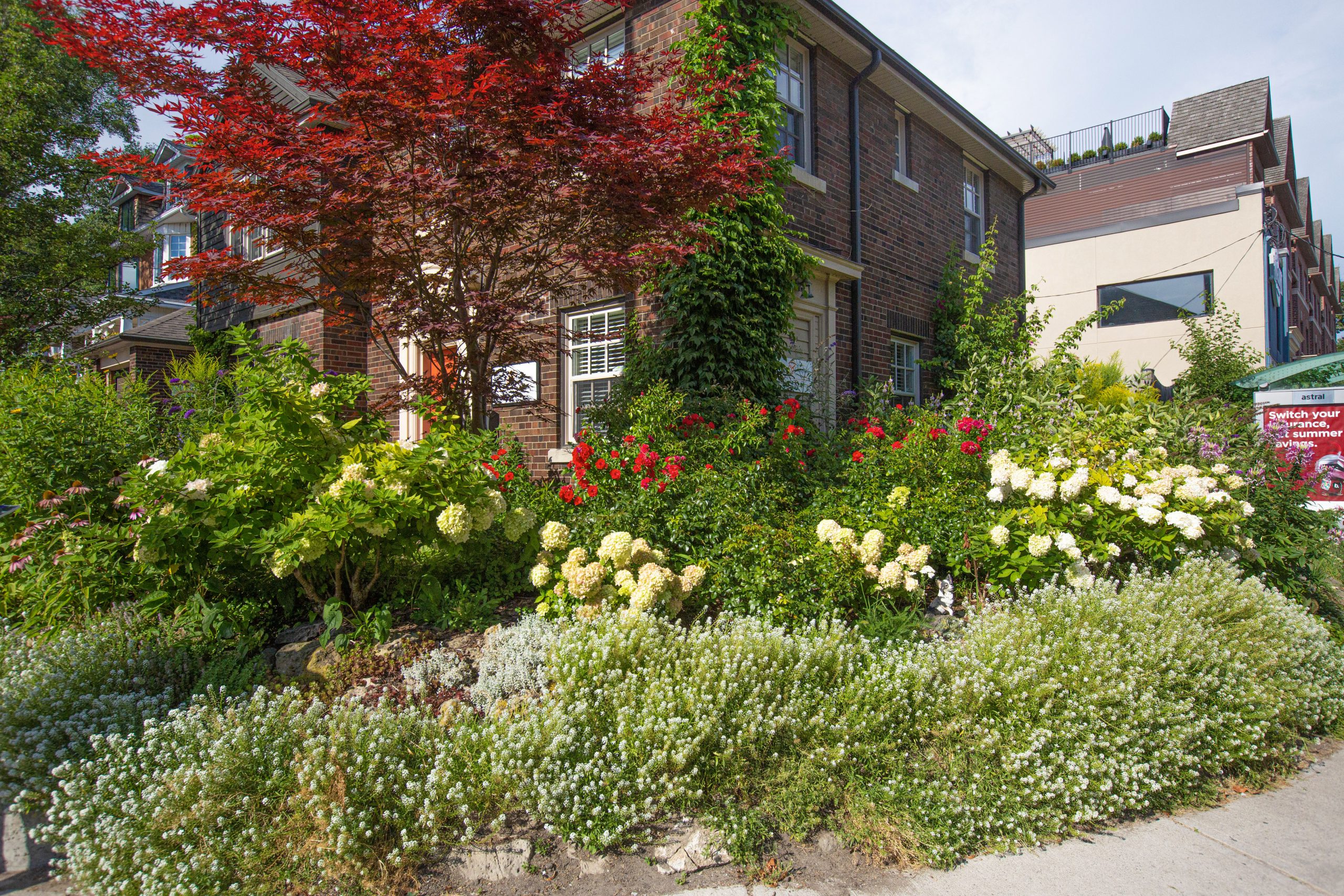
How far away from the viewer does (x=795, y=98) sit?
8.64 metres

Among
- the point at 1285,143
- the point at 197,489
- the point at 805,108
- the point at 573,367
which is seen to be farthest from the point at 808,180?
the point at 1285,143

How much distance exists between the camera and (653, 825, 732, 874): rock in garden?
279 cm

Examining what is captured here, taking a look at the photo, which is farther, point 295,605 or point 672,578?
point 295,605

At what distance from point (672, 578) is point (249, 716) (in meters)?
2.10

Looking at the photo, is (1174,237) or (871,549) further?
(1174,237)

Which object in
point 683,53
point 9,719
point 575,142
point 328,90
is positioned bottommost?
point 9,719

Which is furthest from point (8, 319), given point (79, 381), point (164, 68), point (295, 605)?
point (295, 605)

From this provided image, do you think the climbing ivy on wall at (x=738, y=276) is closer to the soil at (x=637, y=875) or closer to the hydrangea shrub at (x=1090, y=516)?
the hydrangea shrub at (x=1090, y=516)

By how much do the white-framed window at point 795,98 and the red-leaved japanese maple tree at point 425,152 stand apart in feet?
9.69

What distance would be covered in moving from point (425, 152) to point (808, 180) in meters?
4.82

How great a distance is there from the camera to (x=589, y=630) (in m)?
3.69

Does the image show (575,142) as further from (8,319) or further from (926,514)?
(8,319)

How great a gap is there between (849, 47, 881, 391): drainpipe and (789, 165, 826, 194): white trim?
665mm

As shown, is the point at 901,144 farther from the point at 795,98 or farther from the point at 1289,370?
the point at 1289,370
